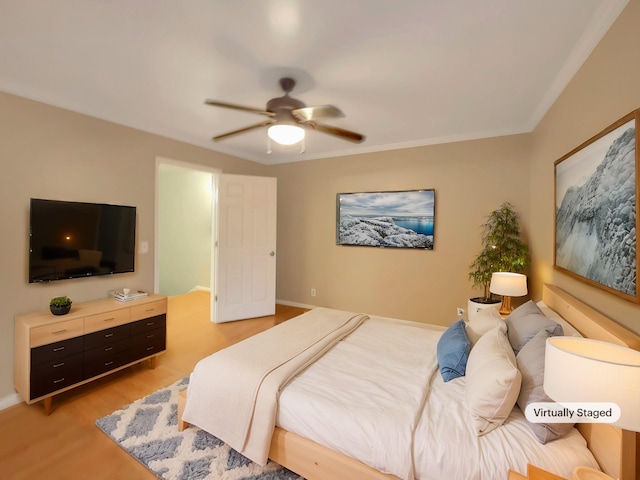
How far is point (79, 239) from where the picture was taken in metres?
2.63

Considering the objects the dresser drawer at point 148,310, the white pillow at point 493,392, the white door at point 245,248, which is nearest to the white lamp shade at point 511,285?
the white pillow at point 493,392

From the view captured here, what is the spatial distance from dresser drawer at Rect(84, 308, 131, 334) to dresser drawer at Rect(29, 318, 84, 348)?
5cm

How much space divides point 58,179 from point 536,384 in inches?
148

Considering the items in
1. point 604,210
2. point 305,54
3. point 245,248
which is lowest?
point 245,248

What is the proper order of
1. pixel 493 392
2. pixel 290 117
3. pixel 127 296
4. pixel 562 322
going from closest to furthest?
pixel 493 392 → pixel 562 322 → pixel 290 117 → pixel 127 296

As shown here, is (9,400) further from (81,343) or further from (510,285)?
(510,285)

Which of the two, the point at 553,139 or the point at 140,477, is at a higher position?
the point at 553,139

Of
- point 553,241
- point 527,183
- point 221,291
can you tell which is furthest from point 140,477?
point 527,183

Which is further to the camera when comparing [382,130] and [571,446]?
[382,130]

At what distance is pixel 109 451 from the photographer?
183cm

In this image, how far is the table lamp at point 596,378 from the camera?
0.82m

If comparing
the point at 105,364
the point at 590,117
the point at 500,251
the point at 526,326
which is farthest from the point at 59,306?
the point at 500,251

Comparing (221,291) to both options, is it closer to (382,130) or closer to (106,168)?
(106,168)

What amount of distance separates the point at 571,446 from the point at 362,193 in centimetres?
349
